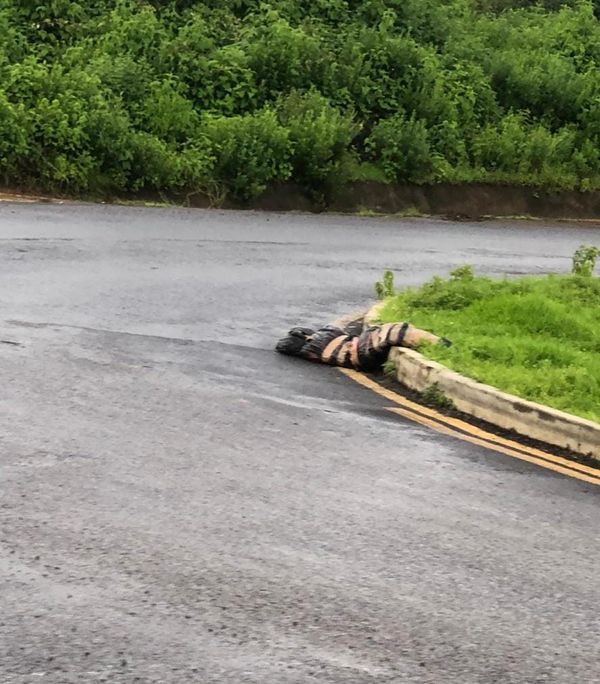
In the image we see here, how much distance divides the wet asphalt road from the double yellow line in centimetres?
16

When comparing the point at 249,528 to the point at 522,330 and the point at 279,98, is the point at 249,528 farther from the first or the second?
the point at 279,98

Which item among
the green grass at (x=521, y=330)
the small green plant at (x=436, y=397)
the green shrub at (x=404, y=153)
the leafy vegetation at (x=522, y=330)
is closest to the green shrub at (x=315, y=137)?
the green shrub at (x=404, y=153)

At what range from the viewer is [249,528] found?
6602 millimetres

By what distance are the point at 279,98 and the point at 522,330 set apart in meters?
19.7

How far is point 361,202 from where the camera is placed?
30.2 metres

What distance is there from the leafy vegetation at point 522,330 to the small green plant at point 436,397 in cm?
24

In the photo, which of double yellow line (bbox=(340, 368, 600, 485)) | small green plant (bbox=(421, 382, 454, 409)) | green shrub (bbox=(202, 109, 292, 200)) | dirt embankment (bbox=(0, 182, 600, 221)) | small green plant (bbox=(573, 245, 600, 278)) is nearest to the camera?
double yellow line (bbox=(340, 368, 600, 485))

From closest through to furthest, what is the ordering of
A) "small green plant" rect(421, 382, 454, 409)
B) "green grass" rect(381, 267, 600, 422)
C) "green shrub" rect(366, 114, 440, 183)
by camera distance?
"green grass" rect(381, 267, 600, 422) < "small green plant" rect(421, 382, 454, 409) < "green shrub" rect(366, 114, 440, 183)

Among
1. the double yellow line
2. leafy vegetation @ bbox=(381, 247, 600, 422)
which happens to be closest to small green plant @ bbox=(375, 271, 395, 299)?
leafy vegetation @ bbox=(381, 247, 600, 422)

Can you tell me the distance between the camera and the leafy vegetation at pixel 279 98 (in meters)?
27.1

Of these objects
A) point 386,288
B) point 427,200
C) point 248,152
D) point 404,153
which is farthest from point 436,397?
point 404,153

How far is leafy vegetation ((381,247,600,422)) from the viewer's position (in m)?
10.2

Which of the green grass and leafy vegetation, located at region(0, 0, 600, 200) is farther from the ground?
leafy vegetation, located at region(0, 0, 600, 200)

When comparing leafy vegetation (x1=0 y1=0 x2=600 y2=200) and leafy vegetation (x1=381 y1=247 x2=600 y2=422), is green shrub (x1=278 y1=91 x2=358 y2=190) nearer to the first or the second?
leafy vegetation (x1=0 y1=0 x2=600 y2=200)
